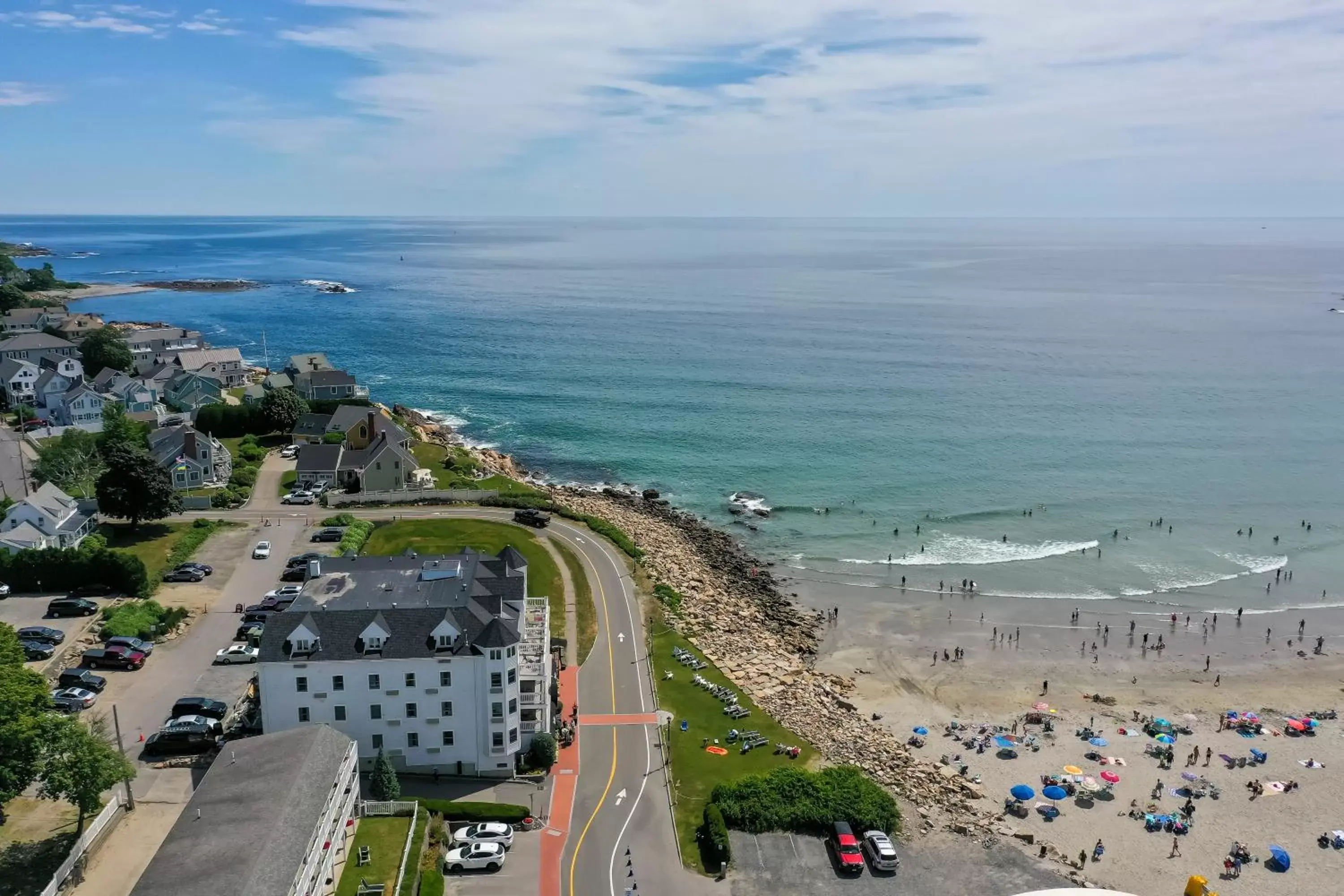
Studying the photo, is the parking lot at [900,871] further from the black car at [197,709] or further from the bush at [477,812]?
the black car at [197,709]

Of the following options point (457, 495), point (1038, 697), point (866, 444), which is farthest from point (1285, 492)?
point (457, 495)

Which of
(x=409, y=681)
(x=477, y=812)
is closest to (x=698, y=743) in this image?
(x=477, y=812)

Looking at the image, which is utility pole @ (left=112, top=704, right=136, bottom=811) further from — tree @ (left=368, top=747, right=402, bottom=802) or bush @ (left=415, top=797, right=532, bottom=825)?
bush @ (left=415, top=797, right=532, bottom=825)

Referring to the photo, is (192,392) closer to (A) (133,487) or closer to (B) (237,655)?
(A) (133,487)

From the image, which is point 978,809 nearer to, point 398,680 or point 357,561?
point 398,680

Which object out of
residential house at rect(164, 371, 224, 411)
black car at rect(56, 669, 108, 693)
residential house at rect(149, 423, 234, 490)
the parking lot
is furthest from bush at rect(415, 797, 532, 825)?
residential house at rect(164, 371, 224, 411)

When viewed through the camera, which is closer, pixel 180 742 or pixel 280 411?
pixel 180 742
